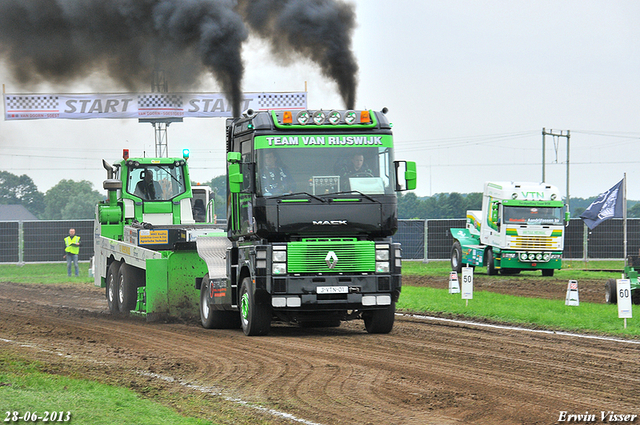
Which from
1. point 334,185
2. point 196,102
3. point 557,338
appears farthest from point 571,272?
point 334,185

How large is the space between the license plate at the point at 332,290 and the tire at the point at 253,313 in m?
1.11

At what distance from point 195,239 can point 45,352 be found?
4.81 meters

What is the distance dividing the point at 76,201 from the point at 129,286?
71.2 m

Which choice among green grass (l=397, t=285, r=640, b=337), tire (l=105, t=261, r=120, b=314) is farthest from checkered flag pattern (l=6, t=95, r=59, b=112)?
green grass (l=397, t=285, r=640, b=337)

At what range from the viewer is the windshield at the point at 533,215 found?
3281cm

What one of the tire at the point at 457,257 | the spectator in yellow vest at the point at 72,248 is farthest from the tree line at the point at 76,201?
the spectator in yellow vest at the point at 72,248

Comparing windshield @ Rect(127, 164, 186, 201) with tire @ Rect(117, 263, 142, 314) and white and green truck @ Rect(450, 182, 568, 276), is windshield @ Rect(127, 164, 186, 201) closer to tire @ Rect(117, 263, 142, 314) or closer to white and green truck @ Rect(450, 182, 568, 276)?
tire @ Rect(117, 263, 142, 314)

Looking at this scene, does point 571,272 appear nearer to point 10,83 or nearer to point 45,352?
point 10,83

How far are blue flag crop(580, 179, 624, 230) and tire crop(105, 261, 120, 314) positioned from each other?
586 inches

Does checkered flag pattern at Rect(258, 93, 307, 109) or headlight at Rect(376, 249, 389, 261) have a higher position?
checkered flag pattern at Rect(258, 93, 307, 109)

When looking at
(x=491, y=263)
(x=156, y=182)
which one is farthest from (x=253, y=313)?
(x=491, y=263)

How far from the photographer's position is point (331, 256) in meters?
13.5

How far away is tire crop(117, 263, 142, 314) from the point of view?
1834cm

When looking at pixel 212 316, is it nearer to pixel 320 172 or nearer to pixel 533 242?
pixel 320 172
